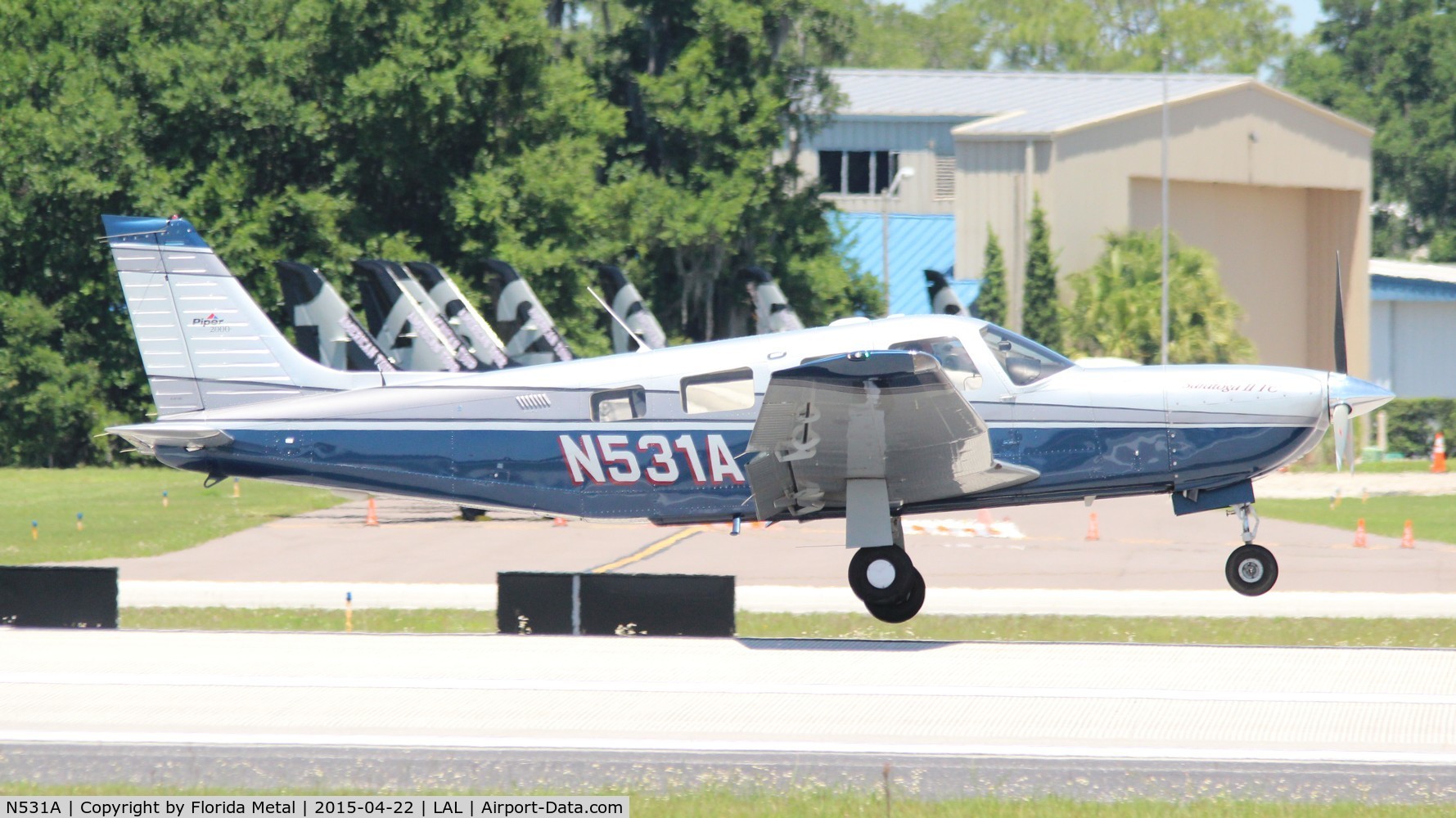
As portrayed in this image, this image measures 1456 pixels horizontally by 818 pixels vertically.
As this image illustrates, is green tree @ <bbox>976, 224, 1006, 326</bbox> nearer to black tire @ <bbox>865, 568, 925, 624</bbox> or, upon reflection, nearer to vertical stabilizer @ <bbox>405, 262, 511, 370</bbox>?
vertical stabilizer @ <bbox>405, 262, 511, 370</bbox>

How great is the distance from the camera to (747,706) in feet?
33.7

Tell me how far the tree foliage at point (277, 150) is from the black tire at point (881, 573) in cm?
2282

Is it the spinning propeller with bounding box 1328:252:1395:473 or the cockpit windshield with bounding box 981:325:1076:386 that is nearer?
the spinning propeller with bounding box 1328:252:1395:473

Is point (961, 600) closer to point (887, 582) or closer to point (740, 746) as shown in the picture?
point (887, 582)

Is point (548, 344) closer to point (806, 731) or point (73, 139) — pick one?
point (73, 139)

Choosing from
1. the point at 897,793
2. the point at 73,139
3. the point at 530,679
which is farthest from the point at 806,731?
the point at 73,139

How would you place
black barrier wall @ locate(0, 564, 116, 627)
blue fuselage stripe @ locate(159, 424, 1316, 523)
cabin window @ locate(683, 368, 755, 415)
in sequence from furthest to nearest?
black barrier wall @ locate(0, 564, 116, 627)
cabin window @ locate(683, 368, 755, 415)
blue fuselage stripe @ locate(159, 424, 1316, 523)

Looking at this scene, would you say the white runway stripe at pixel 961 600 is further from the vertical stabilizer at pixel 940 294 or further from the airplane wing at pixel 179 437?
A: the vertical stabilizer at pixel 940 294

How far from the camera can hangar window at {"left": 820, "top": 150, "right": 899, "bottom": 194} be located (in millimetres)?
56969

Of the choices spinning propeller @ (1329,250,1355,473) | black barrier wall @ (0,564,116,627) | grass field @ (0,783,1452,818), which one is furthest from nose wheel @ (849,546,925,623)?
black barrier wall @ (0,564,116,627)

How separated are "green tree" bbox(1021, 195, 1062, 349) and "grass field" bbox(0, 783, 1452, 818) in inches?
1398

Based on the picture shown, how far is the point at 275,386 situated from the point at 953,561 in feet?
34.3

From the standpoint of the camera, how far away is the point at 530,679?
11.3m

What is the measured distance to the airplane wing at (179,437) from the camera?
13.5 metres
